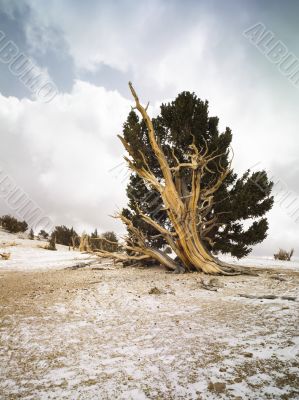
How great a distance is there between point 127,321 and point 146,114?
288 inches

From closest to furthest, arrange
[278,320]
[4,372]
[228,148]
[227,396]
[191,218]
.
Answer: [227,396] < [4,372] < [278,320] < [191,218] < [228,148]

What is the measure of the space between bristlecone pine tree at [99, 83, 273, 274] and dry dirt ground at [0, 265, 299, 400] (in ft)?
12.0

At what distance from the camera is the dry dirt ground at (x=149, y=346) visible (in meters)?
2.05

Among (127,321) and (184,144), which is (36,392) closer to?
(127,321)

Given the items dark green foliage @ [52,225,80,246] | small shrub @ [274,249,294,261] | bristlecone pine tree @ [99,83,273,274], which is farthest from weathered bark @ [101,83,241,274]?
dark green foliage @ [52,225,80,246]

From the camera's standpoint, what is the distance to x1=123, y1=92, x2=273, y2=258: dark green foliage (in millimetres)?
9023

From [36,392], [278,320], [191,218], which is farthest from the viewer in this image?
[191,218]

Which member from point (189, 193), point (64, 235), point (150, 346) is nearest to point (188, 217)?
point (189, 193)

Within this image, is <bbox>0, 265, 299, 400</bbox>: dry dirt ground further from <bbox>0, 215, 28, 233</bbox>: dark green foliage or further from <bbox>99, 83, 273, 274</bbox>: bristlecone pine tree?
<bbox>0, 215, 28, 233</bbox>: dark green foliage

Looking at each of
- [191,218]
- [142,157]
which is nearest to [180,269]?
[191,218]

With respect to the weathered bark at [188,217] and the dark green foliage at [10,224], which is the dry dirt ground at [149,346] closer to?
the weathered bark at [188,217]

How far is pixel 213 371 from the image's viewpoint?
2.25 m

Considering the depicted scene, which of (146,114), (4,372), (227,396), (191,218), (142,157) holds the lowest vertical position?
(4,372)

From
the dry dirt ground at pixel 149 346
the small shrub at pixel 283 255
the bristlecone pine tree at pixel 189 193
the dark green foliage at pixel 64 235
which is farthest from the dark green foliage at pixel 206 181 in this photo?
the dark green foliage at pixel 64 235
